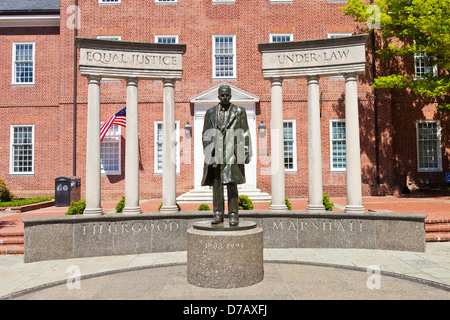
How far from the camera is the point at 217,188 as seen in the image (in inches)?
250

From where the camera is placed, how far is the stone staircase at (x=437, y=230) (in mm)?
9430

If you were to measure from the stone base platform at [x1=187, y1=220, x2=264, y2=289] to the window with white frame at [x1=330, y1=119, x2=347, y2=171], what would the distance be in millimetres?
14719

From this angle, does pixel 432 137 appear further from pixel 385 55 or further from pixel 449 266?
pixel 449 266

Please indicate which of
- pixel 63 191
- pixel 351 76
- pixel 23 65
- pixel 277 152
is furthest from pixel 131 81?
pixel 23 65

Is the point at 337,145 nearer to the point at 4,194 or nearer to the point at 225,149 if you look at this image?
the point at 225,149

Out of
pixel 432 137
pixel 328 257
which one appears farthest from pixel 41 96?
pixel 432 137

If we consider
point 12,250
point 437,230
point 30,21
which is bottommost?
point 12,250

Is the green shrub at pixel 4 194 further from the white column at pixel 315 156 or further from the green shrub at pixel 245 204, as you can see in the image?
the white column at pixel 315 156

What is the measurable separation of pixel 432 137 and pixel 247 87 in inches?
458

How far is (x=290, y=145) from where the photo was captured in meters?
19.4

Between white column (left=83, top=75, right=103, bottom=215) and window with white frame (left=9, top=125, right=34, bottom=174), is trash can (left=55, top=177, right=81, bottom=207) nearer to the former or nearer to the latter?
window with white frame (left=9, top=125, right=34, bottom=174)

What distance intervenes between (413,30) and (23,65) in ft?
72.1

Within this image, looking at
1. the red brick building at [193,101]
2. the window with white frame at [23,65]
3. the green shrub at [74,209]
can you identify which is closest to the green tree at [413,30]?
the red brick building at [193,101]

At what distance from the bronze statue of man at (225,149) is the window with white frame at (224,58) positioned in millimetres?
13691
